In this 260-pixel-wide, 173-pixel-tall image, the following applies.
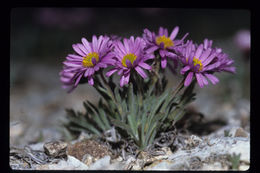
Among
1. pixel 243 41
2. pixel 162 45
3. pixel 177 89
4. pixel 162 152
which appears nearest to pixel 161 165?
pixel 162 152

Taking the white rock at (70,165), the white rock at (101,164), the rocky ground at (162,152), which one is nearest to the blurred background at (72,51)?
the rocky ground at (162,152)

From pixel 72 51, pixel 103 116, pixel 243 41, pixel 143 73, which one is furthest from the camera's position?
pixel 72 51

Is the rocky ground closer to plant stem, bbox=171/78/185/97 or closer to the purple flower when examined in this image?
plant stem, bbox=171/78/185/97

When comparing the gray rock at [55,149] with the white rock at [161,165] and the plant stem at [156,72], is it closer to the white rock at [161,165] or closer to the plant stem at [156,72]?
the white rock at [161,165]

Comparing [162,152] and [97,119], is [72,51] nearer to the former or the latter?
[97,119]

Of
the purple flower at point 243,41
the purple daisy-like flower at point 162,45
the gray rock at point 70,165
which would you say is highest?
the purple flower at point 243,41

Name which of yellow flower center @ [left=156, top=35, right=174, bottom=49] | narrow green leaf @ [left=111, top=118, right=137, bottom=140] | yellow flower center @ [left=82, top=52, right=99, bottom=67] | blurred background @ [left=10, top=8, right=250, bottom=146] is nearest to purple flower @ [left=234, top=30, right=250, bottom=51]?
blurred background @ [left=10, top=8, right=250, bottom=146]

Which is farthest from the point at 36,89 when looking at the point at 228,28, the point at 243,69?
the point at 228,28
